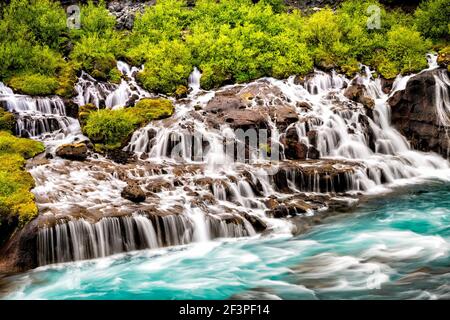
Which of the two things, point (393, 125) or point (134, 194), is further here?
point (393, 125)

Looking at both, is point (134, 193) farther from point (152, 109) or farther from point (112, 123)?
point (152, 109)

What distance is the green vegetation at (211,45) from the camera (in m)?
21.6

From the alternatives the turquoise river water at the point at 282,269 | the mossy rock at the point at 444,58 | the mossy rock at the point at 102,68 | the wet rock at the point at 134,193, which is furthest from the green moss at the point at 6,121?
the mossy rock at the point at 444,58

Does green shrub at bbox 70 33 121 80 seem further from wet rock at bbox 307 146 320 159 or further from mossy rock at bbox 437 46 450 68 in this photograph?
mossy rock at bbox 437 46 450 68

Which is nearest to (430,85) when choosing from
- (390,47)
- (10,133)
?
(390,47)

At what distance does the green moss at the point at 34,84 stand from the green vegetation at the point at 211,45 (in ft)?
0.14

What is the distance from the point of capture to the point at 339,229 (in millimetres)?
12461

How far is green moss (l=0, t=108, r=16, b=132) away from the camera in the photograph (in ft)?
57.8

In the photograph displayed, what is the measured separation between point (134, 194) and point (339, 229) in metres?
5.83

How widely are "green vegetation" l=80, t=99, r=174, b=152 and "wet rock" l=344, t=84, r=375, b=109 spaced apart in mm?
8394

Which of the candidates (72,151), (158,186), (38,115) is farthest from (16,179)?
(38,115)

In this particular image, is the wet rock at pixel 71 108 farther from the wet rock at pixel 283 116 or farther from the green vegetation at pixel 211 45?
the wet rock at pixel 283 116
